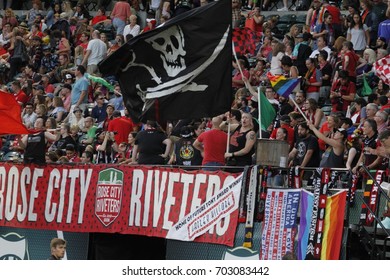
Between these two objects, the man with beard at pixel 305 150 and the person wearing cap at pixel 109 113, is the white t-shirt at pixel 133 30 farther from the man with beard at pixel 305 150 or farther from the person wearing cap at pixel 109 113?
the man with beard at pixel 305 150

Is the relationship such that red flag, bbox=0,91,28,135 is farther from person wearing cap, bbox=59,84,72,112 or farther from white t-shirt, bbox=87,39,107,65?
white t-shirt, bbox=87,39,107,65

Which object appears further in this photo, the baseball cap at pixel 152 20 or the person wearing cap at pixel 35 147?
the baseball cap at pixel 152 20

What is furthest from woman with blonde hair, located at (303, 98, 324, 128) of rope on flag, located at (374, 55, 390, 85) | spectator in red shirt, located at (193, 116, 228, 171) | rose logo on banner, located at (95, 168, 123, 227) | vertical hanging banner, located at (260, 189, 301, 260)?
rose logo on banner, located at (95, 168, 123, 227)

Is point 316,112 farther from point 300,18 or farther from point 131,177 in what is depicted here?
point 300,18

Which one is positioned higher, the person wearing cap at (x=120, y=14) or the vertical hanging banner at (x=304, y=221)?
the person wearing cap at (x=120, y=14)

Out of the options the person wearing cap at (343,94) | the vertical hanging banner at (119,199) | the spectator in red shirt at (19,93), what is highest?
the person wearing cap at (343,94)

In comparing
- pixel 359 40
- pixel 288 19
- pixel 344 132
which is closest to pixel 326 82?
pixel 359 40

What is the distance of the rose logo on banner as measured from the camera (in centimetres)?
2006

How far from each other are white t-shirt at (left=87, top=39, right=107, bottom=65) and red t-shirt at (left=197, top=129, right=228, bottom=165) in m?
10.3

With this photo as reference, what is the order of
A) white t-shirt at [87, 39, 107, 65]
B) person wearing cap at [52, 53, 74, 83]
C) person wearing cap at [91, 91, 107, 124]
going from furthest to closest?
person wearing cap at [52, 53, 74, 83]
white t-shirt at [87, 39, 107, 65]
person wearing cap at [91, 91, 107, 124]

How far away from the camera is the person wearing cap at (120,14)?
3075 centimetres

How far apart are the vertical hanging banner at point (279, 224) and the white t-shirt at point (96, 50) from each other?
11.8 meters

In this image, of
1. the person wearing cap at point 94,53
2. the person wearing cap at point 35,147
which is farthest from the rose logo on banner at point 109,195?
the person wearing cap at point 94,53

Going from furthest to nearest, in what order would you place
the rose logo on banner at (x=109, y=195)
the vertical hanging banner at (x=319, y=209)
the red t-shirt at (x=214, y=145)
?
1. the rose logo on banner at (x=109, y=195)
2. the red t-shirt at (x=214, y=145)
3. the vertical hanging banner at (x=319, y=209)
